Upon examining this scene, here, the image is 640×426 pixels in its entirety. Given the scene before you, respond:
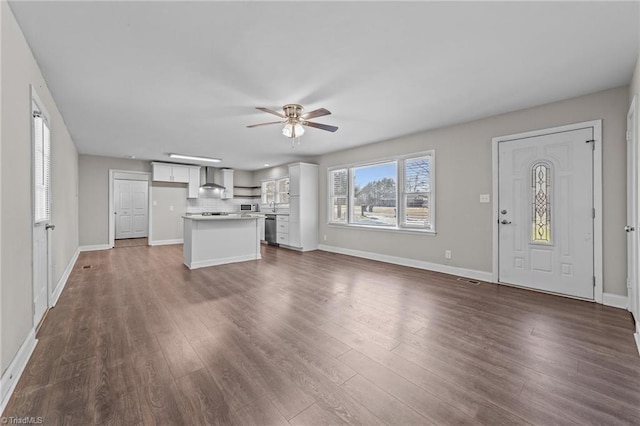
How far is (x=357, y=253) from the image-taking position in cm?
596

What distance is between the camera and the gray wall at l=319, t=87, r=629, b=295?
3.01 m

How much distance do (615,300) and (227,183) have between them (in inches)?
354

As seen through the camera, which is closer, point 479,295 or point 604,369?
point 604,369

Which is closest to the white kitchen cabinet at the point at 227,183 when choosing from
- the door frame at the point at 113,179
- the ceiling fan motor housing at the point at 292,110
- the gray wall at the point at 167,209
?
the gray wall at the point at 167,209

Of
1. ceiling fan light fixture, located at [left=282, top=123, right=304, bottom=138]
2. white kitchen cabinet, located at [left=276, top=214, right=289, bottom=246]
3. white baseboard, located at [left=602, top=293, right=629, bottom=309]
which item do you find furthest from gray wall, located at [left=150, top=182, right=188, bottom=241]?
white baseboard, located at [left=602, top=293, right=629, bottom=309]

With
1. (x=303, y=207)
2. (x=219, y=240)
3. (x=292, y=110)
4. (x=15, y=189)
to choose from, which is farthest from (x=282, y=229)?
(x=15, y=189)

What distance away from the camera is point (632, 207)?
8.80ft

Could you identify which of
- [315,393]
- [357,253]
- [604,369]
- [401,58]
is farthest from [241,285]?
[604,369]

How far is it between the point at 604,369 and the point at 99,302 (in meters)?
4.75

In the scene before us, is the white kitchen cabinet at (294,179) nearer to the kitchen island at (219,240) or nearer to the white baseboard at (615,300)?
the kitchen island at (219,240)

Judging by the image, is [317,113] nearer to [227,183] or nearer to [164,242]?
[227,183]

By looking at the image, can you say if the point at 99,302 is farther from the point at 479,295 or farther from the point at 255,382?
the point at 479,295

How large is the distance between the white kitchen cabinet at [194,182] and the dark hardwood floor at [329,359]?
4.92 meters

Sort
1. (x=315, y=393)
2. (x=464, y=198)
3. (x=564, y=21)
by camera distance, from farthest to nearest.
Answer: (x=464, y=198)
(x=564, y=21)
(x=315, y=393)
